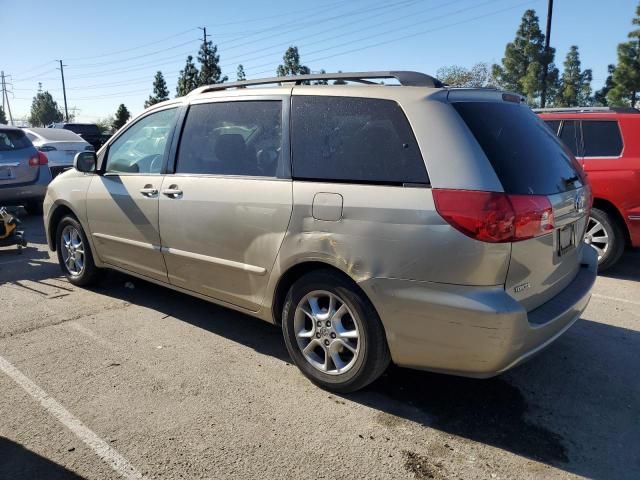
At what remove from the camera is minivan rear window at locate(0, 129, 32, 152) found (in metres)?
8.75

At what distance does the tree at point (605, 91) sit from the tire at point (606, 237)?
1297 inches

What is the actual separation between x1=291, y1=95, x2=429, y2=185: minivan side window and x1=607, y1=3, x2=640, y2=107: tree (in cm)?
3546

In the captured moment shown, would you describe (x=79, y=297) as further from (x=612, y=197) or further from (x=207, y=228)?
(x=612, y=197)

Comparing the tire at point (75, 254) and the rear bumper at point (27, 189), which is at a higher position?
the rear bumper at point (27, 189)

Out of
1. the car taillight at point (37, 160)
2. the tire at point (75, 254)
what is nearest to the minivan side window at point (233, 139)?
the tire at point (75, 254)

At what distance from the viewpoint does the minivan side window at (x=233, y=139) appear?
355cm

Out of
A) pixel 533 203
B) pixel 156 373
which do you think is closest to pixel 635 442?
pixel 533 203

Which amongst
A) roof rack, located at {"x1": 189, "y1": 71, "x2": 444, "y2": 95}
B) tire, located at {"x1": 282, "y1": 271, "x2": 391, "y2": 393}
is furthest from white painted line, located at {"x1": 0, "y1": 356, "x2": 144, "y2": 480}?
roof rack, located at {"x1": 189, "y1": 71, "x2": 444, "y2": 95}

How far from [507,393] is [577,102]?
50.1m

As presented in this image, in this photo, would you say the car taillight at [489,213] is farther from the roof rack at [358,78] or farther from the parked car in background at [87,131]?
the parked car in background at [87,131]

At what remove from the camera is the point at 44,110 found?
94.2 meters

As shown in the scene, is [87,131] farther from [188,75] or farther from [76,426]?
[188,75]

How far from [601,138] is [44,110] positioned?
10492cm

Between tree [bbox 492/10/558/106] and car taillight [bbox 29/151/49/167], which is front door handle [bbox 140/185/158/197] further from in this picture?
tree [bbox 492/10/558/106]
